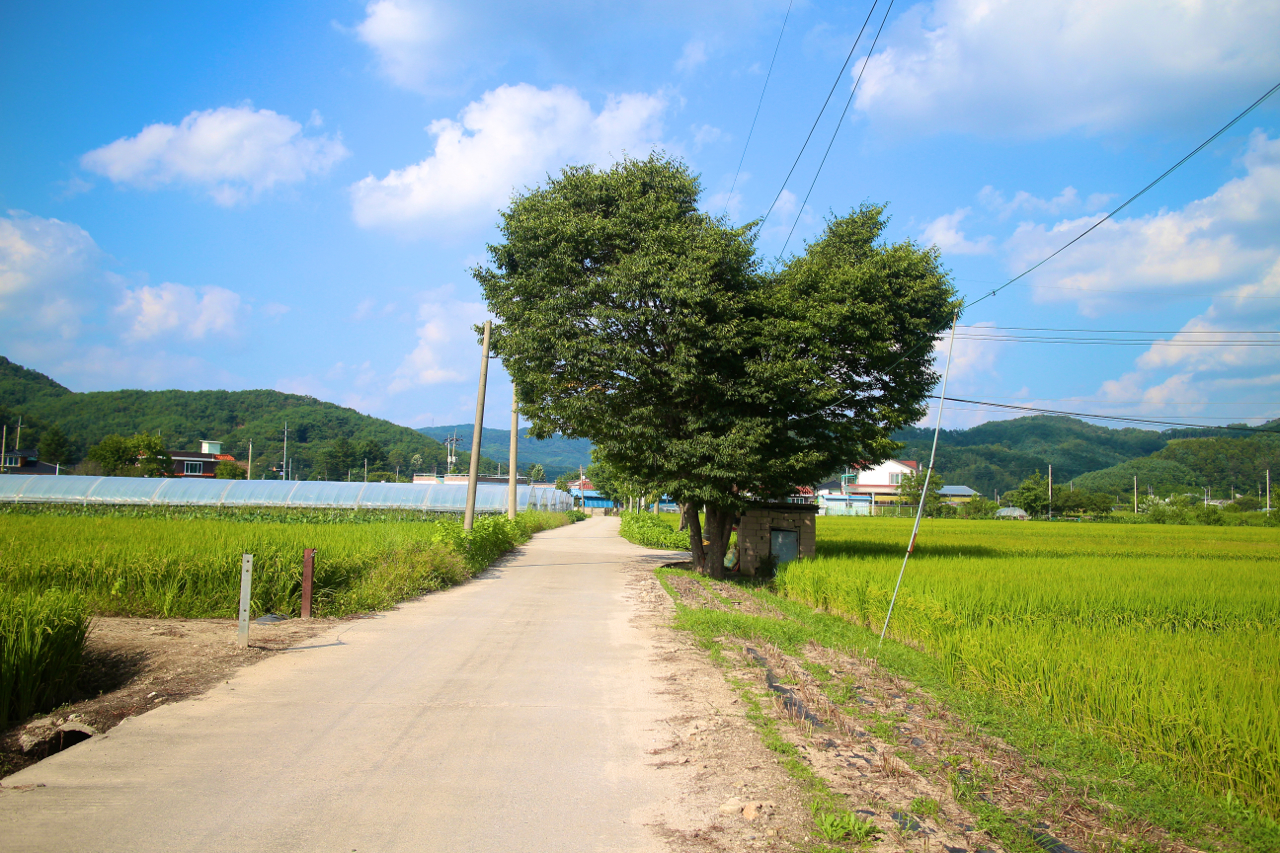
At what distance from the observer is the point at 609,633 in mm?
10625

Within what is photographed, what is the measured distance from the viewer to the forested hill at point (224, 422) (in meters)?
98.8

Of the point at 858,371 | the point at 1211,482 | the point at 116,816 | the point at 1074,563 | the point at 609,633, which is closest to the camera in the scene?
the point at 116,816

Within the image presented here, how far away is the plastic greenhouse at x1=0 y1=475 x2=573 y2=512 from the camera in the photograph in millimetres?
41719

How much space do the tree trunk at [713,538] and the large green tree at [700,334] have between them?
0.12 metres

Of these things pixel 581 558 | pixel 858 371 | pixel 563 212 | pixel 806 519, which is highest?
pixel 563 212

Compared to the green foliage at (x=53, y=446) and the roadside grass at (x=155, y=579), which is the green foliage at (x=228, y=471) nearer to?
the green foliage at (x=53, y=446)

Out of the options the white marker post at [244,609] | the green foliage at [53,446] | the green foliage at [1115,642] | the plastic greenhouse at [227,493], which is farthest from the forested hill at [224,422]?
the green foliage at [1115,642]

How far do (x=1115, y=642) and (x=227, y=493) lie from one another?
47860 millimetres

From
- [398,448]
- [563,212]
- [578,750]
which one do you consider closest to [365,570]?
[578,750]

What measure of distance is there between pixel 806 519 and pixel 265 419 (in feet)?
412

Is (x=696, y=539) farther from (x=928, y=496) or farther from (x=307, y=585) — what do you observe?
(x=928, y=496)

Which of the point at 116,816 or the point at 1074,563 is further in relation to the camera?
the point at 1074,563

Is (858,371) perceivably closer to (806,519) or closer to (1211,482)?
(806,519)

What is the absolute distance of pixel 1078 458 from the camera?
16175cm
